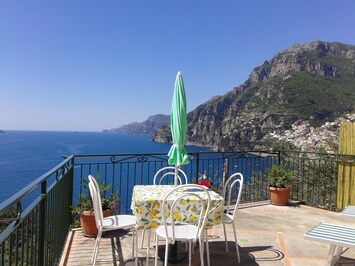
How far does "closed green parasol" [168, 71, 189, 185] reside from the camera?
350 cm

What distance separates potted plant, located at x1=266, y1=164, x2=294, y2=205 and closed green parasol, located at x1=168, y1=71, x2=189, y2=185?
135 inches

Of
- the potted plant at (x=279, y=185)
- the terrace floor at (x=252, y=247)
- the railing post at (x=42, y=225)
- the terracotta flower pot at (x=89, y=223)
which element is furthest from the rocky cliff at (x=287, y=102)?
the railing post at (x=42, y=225)

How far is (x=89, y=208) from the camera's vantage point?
4.13 m

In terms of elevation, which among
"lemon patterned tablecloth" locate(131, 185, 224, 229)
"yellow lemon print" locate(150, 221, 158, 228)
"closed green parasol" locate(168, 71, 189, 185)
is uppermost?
"closed green parasol" locate(168, 71, 189, 185)

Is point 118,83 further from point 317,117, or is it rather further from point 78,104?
point 317,117

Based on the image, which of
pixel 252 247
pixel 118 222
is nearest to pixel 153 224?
pixel 118 222

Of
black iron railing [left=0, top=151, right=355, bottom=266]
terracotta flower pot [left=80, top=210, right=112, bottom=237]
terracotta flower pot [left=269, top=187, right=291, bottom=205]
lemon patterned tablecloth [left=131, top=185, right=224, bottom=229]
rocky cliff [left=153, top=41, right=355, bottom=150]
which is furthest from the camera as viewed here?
rocky cliff [left=153, top=41, right=355, bottom=150]

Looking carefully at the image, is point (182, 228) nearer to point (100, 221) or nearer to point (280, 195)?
point (100, 221)

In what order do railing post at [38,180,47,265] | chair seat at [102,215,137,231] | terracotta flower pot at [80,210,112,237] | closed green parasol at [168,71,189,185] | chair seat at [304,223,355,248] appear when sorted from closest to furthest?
railing post at [38,180,47,265]
chair seat at [304,223,355,248]
chair seat at [102,215,137,231]
closed green parasol at [168,71,189,185]
terracotta flower pot at [80,210,112,237]

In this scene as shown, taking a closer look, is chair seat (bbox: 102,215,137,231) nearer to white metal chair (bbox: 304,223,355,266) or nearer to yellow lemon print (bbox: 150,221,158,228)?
yellow lemon print (bbox: 150,221,158,228)

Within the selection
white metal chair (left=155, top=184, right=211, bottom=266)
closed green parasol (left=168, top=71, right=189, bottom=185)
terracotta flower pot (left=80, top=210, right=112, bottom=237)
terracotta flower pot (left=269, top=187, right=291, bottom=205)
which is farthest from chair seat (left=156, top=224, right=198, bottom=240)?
terracotta flower pot (left=269, top=187, right=291, bottom=205)

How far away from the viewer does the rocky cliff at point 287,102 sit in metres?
38.0

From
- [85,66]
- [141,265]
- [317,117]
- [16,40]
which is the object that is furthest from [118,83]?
[141,265]

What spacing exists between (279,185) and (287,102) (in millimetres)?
44049
